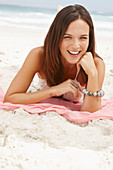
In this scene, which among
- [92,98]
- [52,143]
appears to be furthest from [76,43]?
[52,143]

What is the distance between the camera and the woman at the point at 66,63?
8.43 feet

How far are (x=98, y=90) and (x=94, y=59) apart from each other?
0.37m

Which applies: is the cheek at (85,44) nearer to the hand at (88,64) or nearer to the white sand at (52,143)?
the hand at (88,64)

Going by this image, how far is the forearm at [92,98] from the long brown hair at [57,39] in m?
0.28

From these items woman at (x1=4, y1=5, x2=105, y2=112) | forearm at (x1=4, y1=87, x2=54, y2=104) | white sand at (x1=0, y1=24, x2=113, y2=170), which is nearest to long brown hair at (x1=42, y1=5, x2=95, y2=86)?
woman at (x1=4, y1=5, x2=105, y2=112)

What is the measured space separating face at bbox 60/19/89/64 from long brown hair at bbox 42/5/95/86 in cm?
4

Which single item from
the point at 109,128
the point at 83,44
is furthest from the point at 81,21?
the point at 109,128

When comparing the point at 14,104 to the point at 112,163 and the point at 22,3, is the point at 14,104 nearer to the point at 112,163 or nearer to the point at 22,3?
the point at 112,163

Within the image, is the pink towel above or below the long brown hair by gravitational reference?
below

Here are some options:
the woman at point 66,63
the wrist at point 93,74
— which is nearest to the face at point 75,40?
the woman at point 66,63

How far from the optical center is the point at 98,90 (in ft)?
9.15

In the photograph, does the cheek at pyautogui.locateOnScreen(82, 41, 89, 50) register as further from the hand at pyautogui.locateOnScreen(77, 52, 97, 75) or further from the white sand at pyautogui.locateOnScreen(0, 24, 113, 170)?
the white sand at pyautogui.locateOnScreen(0, 24, 113, 170)

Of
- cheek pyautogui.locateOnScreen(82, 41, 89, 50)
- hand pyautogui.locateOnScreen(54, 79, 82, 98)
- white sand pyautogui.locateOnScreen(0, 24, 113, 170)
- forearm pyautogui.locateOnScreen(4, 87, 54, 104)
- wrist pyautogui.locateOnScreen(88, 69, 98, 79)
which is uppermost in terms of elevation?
cheek pyautogui.locateOnScreen(82, 41, 89, 50)

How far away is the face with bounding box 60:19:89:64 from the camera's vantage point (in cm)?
254
